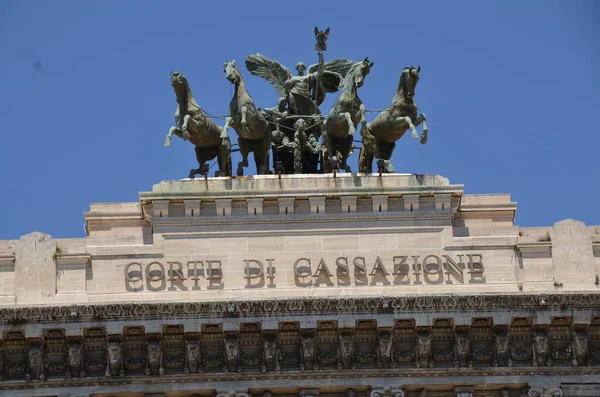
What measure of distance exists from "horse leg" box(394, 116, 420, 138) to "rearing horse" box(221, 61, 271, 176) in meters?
3.54

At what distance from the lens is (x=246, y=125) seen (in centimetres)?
6291

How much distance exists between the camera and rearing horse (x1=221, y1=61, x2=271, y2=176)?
62947 millimetres

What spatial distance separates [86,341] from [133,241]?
3629mm

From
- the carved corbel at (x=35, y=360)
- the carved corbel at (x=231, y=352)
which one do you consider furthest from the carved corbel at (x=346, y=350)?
the carved corbel at (x=35, y=360)

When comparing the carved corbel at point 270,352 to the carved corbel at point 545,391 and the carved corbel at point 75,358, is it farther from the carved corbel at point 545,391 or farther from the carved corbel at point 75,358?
the carved corbel at point 545,391

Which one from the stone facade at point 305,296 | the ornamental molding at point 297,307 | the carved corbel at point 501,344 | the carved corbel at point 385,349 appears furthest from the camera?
the carved corbel at point 501,344

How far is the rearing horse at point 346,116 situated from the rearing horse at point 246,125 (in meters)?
1.64

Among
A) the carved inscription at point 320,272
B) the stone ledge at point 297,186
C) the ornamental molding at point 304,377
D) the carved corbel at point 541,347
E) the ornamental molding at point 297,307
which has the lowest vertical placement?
the ornamental molding at point 304,377

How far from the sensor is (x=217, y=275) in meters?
59.4

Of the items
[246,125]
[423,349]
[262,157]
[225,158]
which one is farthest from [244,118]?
[423,349]

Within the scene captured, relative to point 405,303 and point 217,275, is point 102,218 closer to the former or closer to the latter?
point 217,275

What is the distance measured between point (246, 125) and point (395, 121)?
12.5 feet

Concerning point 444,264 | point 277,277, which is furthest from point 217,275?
point 444,264

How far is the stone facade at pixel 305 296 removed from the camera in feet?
188
